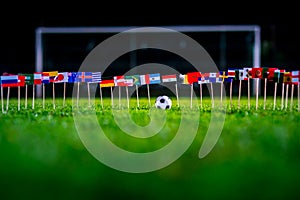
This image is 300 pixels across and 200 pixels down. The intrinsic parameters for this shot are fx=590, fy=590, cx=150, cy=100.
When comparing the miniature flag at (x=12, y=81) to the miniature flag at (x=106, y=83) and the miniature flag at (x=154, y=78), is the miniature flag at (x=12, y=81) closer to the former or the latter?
the miniature flag at (x=106, y=83)

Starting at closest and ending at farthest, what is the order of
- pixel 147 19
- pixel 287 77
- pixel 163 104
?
pixel 287 77
pixel 163 104
pixel 147 19

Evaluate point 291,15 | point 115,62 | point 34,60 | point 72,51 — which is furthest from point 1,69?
point 291,15

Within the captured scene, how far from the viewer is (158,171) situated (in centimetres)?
424

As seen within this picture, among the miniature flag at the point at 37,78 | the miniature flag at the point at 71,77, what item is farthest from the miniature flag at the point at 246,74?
the miniature flag at the point at 37,78

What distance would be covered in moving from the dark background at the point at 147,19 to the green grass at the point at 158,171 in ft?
51.1

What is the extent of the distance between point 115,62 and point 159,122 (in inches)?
589

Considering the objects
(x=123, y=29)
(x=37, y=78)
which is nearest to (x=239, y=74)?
(x=37, y=78)

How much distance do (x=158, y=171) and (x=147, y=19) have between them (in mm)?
18657

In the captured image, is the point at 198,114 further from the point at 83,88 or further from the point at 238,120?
the point at 83,88

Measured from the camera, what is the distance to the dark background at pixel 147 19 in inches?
866

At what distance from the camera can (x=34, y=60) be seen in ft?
75.3

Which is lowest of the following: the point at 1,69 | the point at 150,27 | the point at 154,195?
the point at 154,195

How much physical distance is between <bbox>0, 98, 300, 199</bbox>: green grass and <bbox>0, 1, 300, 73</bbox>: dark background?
15584mm

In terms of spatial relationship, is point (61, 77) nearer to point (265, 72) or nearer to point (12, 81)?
point (12, 81)
